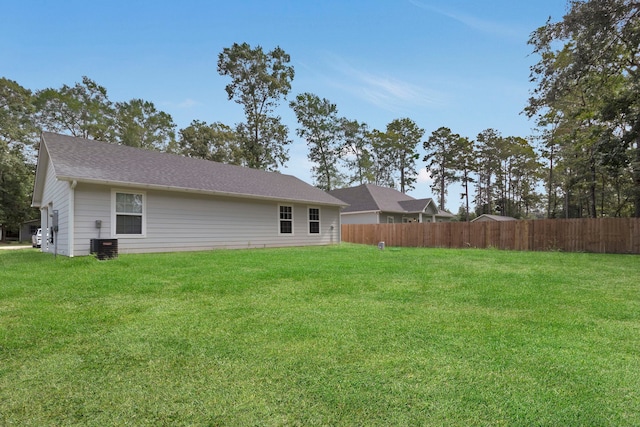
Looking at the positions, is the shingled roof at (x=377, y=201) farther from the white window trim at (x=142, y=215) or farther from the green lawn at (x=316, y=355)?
the green lawn at (x=316, y=355)

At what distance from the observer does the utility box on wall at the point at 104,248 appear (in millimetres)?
8375

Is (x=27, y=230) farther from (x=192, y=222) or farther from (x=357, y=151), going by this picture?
(x=357, y=151)

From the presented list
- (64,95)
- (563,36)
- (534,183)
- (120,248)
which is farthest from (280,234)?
(534,183)

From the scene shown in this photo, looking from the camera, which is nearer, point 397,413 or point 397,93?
point 397,413

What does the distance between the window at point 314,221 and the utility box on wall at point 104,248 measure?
8.49 metres

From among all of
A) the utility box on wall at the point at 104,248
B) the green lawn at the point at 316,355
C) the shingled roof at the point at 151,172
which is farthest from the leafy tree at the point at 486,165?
the utility box on wall at the point at 104,248

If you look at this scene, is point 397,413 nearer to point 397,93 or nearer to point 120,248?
point 120,248

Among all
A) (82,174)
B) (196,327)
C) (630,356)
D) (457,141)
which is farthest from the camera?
(457,141)

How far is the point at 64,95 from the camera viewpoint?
27.0 m

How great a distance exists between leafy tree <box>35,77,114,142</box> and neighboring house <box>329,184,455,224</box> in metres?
21.4

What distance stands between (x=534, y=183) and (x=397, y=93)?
3693 cm

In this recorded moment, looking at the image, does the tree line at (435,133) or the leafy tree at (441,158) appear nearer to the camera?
the tree line at (435,133)

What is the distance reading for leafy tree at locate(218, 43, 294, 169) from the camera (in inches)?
1033

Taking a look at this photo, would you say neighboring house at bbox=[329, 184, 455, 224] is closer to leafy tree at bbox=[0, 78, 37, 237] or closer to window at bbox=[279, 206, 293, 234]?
window at bbox=[279, 206, 293, 234]
